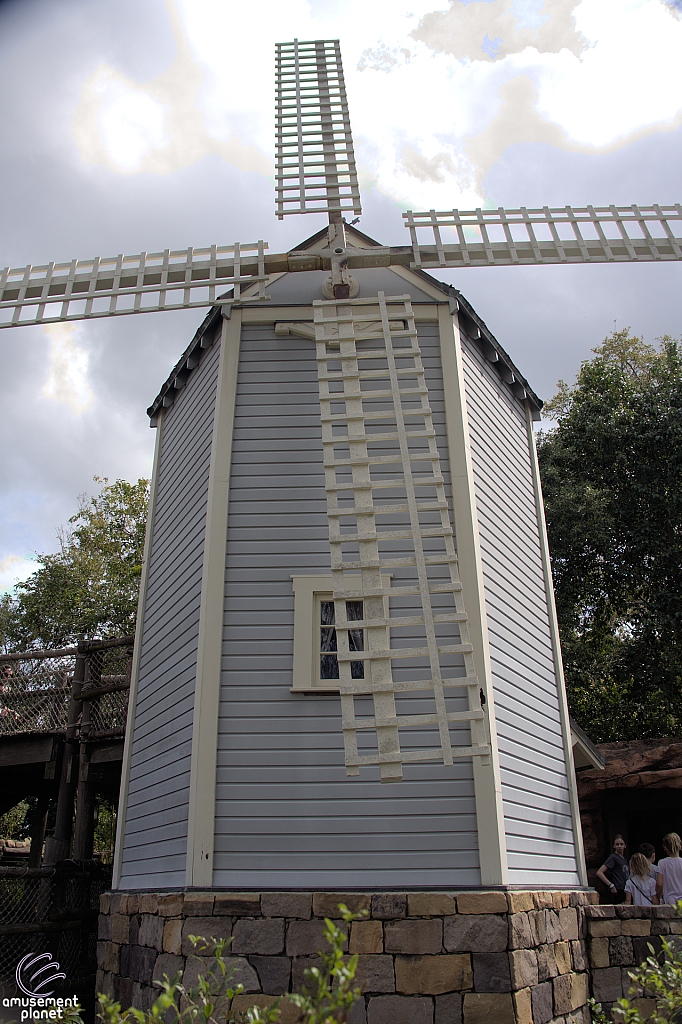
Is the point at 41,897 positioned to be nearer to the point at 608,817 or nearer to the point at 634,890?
the point at 634,890

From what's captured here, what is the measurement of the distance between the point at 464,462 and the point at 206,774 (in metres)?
3.26

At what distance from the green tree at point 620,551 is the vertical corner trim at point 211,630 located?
10.7 m

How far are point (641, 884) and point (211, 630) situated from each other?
179 inches

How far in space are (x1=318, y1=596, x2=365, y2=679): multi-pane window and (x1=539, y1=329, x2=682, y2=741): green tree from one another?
10.7 meters

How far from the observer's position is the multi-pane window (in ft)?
20.3

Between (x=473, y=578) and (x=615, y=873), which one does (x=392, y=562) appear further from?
(x=615, y=873)

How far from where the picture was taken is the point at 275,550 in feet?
21.4

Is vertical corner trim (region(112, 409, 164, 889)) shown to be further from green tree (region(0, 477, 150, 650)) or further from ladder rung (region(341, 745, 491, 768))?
green tree (region(0, 477, 150, 650))

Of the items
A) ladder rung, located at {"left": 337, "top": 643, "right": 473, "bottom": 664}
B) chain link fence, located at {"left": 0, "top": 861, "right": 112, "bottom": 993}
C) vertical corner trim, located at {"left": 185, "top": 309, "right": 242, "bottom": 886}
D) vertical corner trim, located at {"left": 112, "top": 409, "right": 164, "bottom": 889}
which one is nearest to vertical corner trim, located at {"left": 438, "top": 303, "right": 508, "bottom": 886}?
ladder rung, located at {"left": 337, "top": 643, "right": 473, "bottom": 664}

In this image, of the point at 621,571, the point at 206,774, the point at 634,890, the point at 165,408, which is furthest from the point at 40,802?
the point at 621,571

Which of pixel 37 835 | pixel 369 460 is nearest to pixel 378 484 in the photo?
pixel 369 460

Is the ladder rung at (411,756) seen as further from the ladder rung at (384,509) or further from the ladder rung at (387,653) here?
the ladder rung at (384,509)

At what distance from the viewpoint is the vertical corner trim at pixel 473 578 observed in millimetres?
5535

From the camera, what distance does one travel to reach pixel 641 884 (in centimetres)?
711
